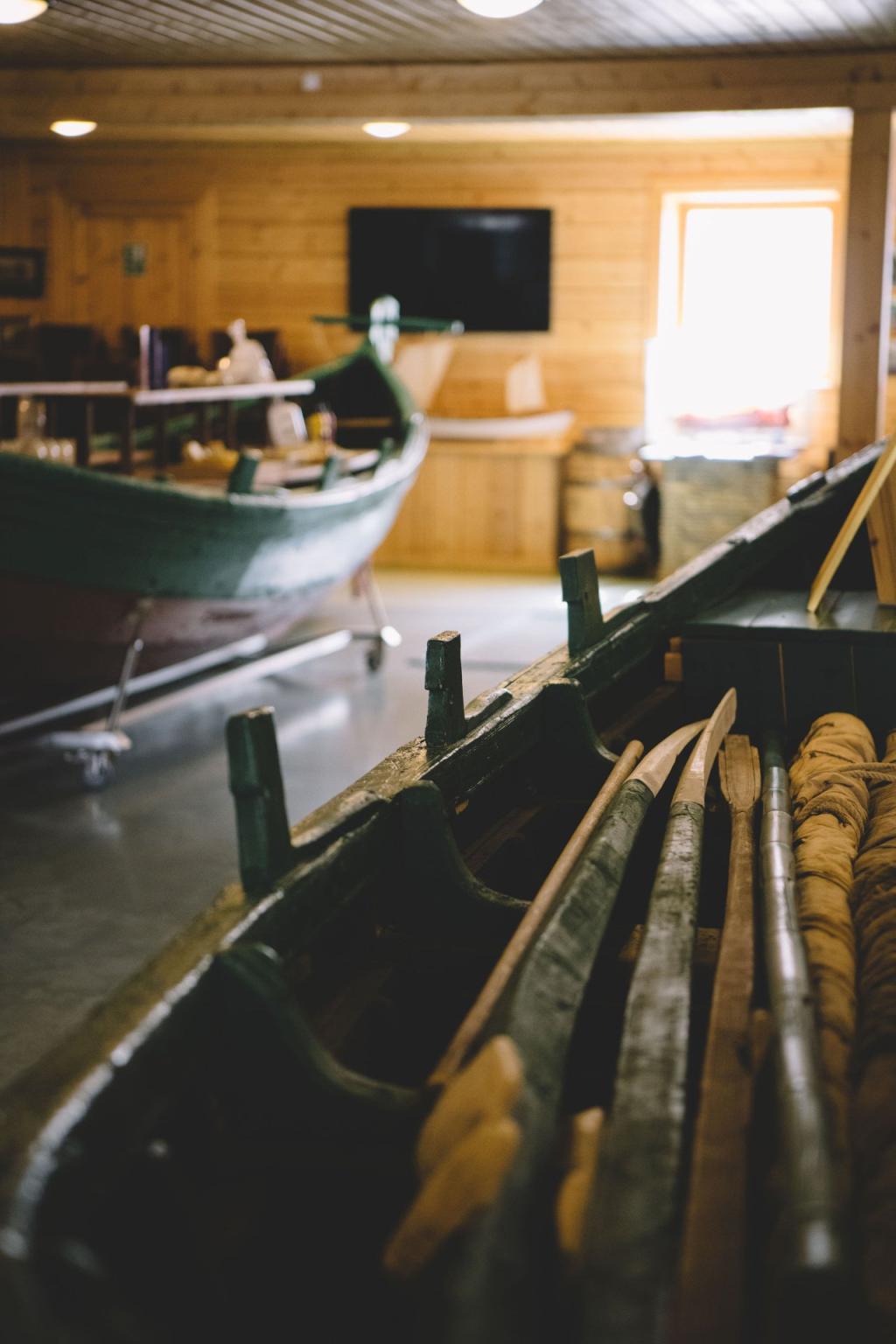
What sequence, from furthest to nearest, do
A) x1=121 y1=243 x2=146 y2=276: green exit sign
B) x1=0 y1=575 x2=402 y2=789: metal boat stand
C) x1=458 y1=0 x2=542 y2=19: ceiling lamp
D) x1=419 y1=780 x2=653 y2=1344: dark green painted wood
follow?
x1=121 y1=243 x2=146 y2=276: green exit sign
x1=458 y1=0 x2=542 y2=19: ceiling lamp
x1=0 y1=575 x2=402 y2=789: metal boat stand
x1=419 y1=780 x2=653 y2=1344: dark green painted wood

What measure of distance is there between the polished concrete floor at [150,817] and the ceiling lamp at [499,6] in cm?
254

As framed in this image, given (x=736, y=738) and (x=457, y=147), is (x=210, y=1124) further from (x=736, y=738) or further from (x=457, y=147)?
(x=457, y=147)

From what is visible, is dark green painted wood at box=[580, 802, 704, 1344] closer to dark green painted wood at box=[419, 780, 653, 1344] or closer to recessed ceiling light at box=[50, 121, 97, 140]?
dark green painted wood at box=[419, 780, 653, 1344]

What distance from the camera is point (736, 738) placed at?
9.09 feet

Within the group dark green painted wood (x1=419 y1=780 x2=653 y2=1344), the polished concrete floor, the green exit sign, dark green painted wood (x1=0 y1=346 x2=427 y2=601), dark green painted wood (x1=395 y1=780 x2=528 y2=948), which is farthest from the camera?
the green exit sign

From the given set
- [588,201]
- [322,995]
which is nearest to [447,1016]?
[322,995]

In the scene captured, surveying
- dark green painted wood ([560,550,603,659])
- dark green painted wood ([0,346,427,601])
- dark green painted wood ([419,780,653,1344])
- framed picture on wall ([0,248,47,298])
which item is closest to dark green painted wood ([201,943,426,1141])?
dark green painted wood ([419,780,653,1344])

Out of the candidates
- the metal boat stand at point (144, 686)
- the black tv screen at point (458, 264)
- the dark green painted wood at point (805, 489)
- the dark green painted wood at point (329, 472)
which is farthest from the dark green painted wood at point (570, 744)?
the black tv screen at point (458, 264)

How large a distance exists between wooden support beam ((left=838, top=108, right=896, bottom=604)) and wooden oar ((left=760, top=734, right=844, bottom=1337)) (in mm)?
5093

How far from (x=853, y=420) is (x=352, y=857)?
18.2ft

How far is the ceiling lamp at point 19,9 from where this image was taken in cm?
522

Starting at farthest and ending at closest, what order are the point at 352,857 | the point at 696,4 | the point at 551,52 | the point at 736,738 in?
the point at 551,52 < the point at 696,4 < the point at 736,738 < the point at 352,857

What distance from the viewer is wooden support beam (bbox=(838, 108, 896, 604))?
6379 millimetres

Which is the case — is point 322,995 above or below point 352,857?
below
